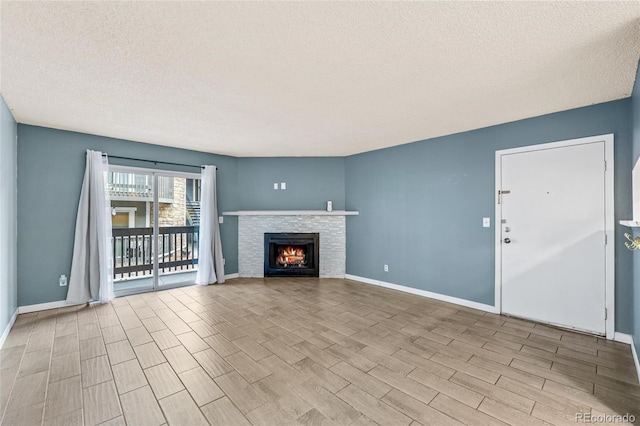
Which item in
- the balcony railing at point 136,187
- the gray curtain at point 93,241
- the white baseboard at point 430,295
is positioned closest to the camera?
the white baseboard at point 430,295

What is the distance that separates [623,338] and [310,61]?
4039 mm

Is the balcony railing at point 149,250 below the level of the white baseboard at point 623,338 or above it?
above

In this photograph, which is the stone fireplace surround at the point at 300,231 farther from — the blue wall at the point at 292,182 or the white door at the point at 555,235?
the white door at the point at 555,235

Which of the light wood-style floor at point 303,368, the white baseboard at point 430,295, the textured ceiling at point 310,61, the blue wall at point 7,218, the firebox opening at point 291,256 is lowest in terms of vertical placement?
the light wood-style floor at point 303,368

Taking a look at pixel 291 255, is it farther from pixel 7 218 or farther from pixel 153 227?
pixel 7 218

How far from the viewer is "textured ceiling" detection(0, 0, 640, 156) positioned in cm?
159

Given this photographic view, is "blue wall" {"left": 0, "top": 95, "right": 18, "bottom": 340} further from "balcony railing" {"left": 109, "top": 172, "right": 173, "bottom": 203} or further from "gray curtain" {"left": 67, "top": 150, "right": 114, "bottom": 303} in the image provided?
"balcony railing" {"left": 109, "top": 172, "right": 173, "bottom": 203}

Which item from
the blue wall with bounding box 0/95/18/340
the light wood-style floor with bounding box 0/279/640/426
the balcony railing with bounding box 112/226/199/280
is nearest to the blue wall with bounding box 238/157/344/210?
the balcony railing with bounding box 112/226/199/280

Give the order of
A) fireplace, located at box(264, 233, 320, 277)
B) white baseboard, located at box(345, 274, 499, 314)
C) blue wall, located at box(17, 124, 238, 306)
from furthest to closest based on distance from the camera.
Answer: fireplace, located at box(264, 233, 320, 277)
white baseboard, located at box(345, 274, 499, 314)
blue wall, located at box(17, 124, 238, 306)

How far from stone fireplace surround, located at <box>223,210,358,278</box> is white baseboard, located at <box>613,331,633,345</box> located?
12.4 ft

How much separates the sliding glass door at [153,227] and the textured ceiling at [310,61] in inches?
53.4

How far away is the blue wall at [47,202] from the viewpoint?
11.9 ft

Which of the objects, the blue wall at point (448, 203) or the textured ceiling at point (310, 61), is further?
the blue wall at point (448, 203)

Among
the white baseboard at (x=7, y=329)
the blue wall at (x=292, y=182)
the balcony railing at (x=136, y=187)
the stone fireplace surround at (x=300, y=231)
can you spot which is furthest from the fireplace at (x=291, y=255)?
the white baseboard at (x=7, y=329)
